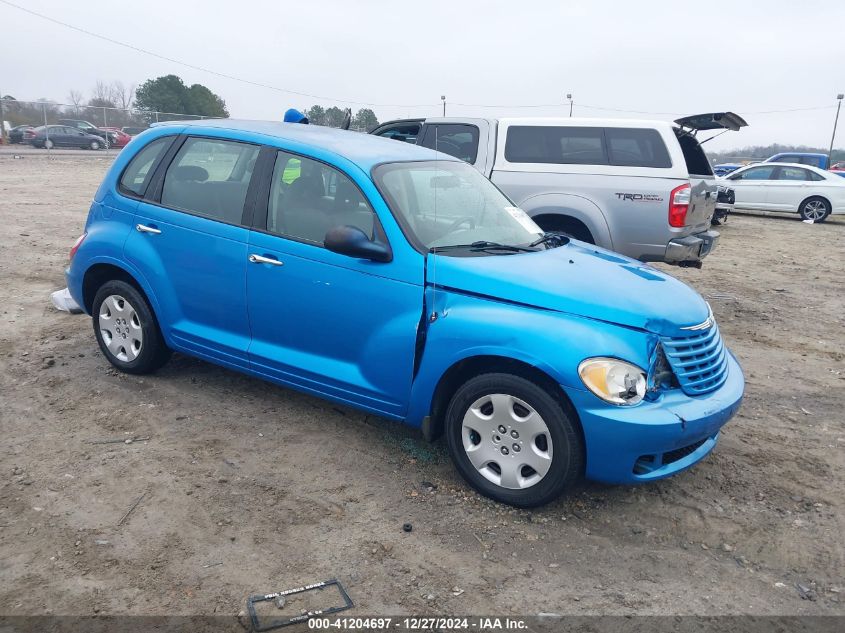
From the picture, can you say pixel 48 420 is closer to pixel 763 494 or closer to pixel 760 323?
pixel 763 494

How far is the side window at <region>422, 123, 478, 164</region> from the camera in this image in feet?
27.1

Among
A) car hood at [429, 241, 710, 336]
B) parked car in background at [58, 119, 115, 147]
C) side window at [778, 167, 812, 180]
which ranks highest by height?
parked car in background at [58, 119, 115, 147]

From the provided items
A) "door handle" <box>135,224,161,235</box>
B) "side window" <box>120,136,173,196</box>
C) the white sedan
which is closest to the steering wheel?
"door handle" <box>135,224,161,235</box>

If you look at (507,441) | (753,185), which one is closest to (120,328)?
(507,441)

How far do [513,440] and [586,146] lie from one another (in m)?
5.31

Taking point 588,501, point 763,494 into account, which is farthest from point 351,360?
point 763,494

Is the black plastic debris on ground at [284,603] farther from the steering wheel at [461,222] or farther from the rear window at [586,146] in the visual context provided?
the rear window at [586,146]

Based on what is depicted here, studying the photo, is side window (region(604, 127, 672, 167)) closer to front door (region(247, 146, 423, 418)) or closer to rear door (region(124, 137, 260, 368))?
front door (region(247, 146, 423, 418))

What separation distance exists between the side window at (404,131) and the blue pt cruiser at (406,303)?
4610mm

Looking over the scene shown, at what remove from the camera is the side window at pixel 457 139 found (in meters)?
8.27

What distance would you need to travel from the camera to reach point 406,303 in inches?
147

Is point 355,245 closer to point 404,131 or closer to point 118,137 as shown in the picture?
point 404,131

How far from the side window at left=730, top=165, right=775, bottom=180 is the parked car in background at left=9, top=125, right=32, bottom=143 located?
28956 millimetres

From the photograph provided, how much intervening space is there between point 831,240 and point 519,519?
14.0 meters
